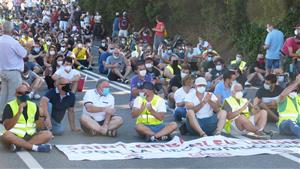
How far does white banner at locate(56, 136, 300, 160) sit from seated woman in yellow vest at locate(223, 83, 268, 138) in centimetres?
60

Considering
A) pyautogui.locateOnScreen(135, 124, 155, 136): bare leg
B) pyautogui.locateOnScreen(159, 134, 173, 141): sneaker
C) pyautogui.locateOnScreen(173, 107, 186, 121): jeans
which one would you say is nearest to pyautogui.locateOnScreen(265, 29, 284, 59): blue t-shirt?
pyautogui.locateOnScreen(173, 107, 186, 121): jeans

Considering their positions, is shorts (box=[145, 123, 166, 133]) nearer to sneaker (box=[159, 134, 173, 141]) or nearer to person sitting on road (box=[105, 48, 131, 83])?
sneaker (box=[159, 134, 173, 141])

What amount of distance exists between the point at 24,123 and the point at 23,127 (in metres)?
0.07

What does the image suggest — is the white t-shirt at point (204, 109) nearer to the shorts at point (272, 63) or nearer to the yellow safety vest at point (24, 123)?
the yellow safety vest at point (24, 123)

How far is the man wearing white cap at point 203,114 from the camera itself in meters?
13.4

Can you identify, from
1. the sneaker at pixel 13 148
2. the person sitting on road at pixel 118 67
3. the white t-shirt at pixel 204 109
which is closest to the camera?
the sneaker at pixel 13 148

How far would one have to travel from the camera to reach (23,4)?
6394 centimetres

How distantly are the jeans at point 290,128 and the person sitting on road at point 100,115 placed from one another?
3.04 metres

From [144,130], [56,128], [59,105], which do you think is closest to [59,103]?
[59,105]

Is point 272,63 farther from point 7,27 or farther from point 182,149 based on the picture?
point 182,149

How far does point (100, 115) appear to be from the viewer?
44.9 ft

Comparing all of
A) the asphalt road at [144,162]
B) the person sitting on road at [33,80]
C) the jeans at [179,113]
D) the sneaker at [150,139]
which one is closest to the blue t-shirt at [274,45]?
the jeans at [179,113]

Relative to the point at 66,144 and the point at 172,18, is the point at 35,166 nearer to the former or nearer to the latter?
the point at 66,144

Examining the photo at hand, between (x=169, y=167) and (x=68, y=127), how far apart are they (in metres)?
4.19
